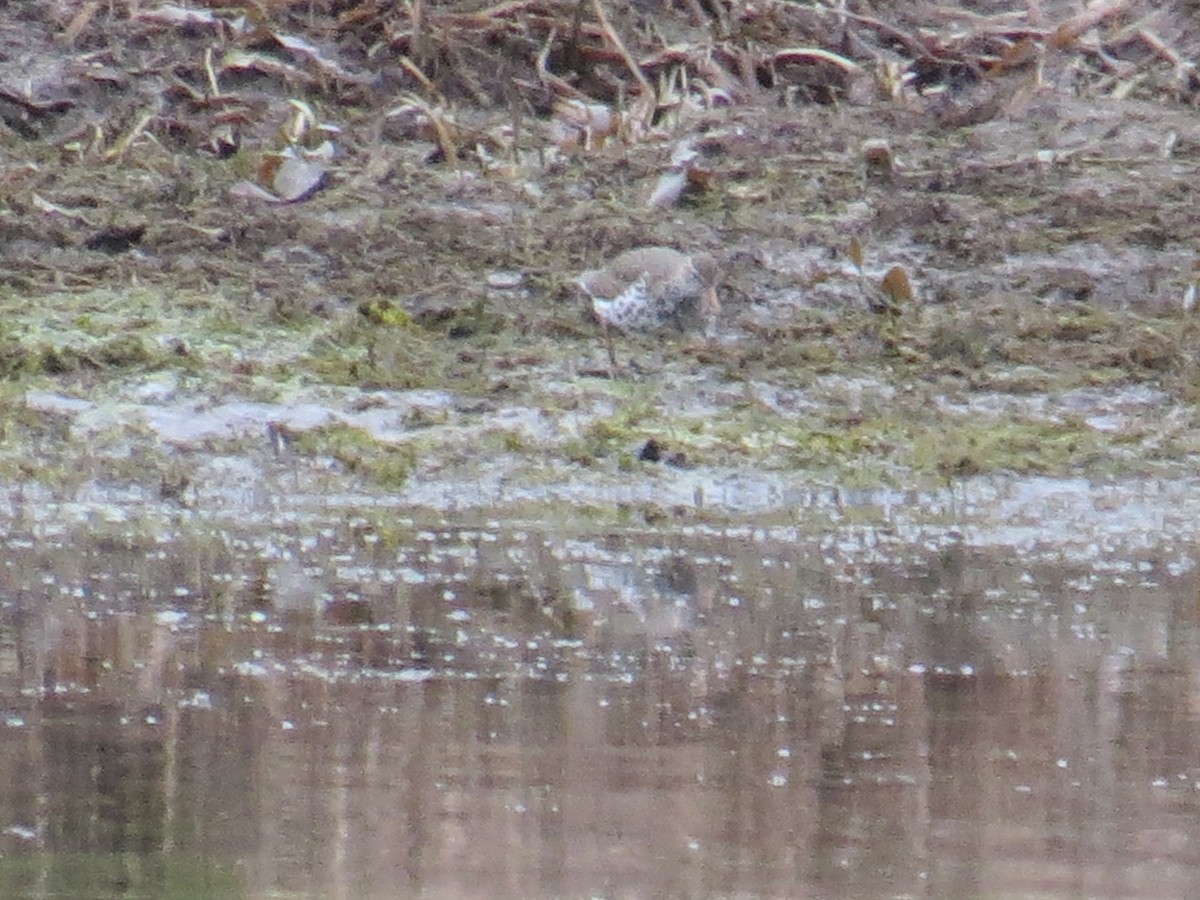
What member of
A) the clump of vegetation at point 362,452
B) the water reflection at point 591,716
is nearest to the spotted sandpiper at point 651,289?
the clump of vegetation at point 362,452

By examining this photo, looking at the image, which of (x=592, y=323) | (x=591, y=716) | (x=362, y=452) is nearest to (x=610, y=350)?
(x=592, y=323)

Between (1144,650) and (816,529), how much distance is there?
1209 millimetres

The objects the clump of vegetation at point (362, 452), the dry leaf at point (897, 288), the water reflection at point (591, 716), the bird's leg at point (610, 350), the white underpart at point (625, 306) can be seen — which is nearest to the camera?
the water reflection at point (591, 716)

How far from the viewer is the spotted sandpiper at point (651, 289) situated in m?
6.58

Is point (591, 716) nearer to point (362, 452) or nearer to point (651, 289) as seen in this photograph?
point (362, 452)

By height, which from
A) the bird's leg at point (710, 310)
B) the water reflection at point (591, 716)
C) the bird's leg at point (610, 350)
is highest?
the bird's leg at point (710, 310)

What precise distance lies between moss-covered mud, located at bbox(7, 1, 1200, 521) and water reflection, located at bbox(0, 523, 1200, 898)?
0.62m

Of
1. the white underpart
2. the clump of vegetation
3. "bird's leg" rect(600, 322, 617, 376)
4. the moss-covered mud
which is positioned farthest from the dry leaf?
the clump of vegetation

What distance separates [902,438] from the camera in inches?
237

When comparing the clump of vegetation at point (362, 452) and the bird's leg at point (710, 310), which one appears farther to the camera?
the bird's leg at point (710, 310)

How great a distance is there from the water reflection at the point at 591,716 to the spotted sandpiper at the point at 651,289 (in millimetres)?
1386

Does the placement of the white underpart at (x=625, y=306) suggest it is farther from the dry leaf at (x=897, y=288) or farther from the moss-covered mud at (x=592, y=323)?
the dry leaf at (x=897, y=288)

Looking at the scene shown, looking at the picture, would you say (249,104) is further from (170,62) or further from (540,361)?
(540,361)

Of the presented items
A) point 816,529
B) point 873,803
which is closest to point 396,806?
point 873,803
